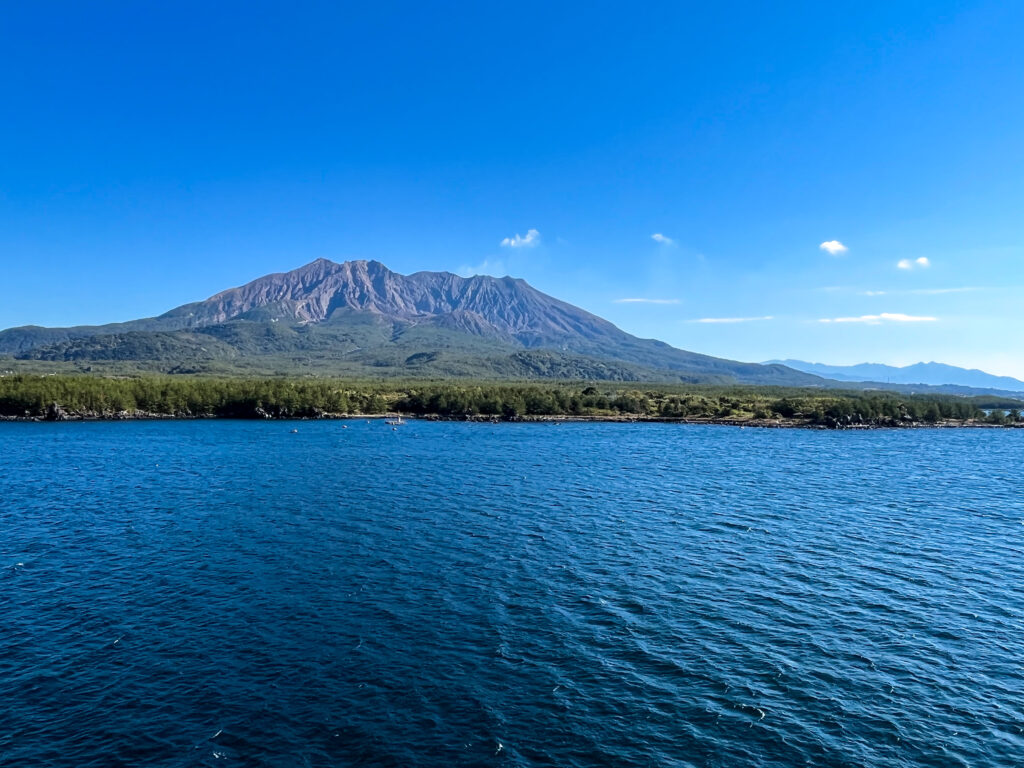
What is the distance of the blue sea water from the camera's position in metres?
22.4

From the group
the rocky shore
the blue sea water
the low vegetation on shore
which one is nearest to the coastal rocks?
the low vegetation on shore

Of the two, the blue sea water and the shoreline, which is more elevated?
the shoreline

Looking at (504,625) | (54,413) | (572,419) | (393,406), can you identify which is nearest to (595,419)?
(572,419)

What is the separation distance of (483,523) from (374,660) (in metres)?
24.6

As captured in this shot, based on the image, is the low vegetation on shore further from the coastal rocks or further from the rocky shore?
the rocky shore

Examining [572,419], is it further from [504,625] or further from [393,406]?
[504,625]

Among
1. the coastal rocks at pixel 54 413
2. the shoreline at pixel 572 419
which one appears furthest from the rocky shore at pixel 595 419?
the coastal rocks at pixel 54 413

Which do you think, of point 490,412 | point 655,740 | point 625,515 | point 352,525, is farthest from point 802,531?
point 490,412

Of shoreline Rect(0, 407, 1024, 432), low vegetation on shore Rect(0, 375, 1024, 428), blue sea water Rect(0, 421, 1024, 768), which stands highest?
low vegetation on shore Rect(0, 375, 1024, 428)

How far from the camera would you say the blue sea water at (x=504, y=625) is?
73.5 ft

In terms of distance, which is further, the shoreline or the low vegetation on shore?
the shoreline

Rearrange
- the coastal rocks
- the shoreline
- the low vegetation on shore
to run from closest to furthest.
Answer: the coastal rocks
the low vegetation on shore
the shoreline

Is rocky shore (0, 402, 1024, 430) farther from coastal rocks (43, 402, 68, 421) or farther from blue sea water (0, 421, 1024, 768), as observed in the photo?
blue sea water (0, 421, 1024, 768)

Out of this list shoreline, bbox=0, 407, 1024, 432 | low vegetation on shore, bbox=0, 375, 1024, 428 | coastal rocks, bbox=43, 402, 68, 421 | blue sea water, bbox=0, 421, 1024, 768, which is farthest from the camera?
shoreline, bbox=0, 407, 1024, 432
